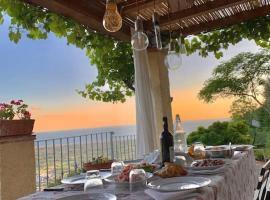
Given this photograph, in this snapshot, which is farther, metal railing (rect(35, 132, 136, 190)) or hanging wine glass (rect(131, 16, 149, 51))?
metal railing (rect(35, 132, 136, 190))

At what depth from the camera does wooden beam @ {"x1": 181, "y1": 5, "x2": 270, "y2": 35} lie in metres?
3.18

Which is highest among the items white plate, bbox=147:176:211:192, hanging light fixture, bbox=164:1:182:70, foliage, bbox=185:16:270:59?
foliage, bbox=185:16:270:59

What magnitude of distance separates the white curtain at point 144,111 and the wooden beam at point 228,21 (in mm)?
805

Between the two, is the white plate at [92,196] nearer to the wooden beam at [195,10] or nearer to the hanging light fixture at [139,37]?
the hanging light fixture at [139,37]

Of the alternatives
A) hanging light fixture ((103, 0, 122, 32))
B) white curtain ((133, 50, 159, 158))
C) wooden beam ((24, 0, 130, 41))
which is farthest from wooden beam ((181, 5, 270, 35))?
hanging light fixture ((103, 0, 122, 32))

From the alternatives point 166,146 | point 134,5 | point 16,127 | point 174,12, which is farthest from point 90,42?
A: point 166,146

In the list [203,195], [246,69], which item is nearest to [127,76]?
[246,69]

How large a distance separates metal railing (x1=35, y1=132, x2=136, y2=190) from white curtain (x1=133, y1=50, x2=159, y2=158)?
0.91 metres

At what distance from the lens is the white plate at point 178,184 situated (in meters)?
1.25

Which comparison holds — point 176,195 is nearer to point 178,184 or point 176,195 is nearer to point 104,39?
point 178,184

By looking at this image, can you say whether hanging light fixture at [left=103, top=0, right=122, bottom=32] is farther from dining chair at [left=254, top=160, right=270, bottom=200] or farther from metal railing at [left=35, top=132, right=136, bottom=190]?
metal railing at [left=35, top=132, right=136, bottom=190]

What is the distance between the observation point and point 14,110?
2.72 meters

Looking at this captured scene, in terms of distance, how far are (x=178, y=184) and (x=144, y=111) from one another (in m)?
1.72

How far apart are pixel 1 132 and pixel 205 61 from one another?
3.69 m
